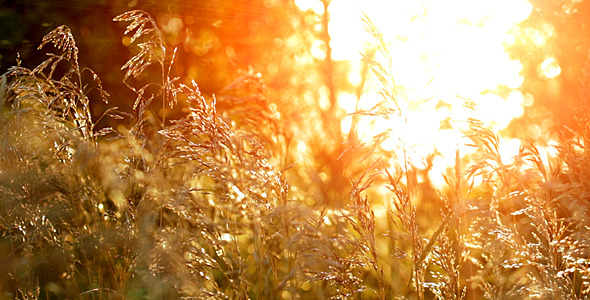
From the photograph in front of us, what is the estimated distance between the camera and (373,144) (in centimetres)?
188

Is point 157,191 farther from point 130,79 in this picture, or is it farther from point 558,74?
point 558,74

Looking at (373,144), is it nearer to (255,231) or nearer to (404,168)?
(404,168)

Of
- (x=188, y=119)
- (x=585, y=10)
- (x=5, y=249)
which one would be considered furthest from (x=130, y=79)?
(x=585, y=10)

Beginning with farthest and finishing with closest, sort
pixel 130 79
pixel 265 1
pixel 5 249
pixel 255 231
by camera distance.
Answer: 1. pixel 265 1
2. pixel 130 79
3. pixel 5 249
4. pixel 255 231

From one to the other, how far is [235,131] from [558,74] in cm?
796

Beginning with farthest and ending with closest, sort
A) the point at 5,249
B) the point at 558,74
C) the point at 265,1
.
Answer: the point at 558,74
the point at 265,1
the point at 5,249

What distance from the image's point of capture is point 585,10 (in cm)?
947

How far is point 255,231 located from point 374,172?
0.54 meters

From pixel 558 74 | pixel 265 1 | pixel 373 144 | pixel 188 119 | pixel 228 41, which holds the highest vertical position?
pixel 558 74

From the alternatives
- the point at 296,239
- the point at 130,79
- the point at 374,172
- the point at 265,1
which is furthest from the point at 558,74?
the point at 296,239

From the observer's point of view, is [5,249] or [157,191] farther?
[5,249]

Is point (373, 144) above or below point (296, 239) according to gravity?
above

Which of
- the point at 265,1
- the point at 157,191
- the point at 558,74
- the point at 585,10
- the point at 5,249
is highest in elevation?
the point at 585,10

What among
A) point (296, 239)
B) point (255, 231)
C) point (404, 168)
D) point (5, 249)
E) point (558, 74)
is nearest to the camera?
point (296, 239)
